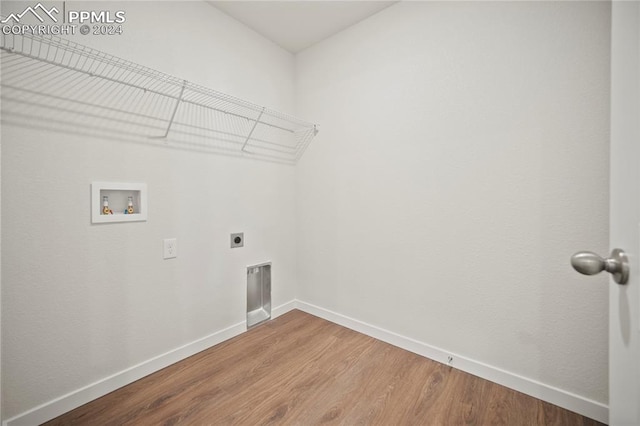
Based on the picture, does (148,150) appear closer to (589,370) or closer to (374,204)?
(374,204)

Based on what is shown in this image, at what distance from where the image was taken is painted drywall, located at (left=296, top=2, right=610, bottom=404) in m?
1.33

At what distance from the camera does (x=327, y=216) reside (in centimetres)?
239

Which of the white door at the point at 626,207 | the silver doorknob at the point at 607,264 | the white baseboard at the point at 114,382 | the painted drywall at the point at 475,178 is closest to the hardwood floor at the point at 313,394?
the white baseboard at the point at 114,382

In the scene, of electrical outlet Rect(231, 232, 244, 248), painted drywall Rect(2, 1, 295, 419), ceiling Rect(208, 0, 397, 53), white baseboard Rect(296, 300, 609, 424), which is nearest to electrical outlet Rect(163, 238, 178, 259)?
A: painted drywall Rect(2, 1, 295, 419)

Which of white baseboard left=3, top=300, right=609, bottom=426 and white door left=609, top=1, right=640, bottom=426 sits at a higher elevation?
white door left=609, top=1, right=640, bottom=426

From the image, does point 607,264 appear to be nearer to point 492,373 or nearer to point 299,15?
point 492,373

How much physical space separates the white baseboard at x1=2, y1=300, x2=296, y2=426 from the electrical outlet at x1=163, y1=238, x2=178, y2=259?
0.63 m

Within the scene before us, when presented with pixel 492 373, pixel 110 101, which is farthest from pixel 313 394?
pixel 110 101

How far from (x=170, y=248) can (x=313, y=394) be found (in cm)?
124

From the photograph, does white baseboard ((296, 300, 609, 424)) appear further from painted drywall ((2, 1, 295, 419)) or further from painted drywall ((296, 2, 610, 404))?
painted drywall ((2, 1, 295, 419))

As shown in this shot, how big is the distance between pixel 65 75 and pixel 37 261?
0.92m

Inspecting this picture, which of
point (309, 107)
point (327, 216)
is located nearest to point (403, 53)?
point (309, 107)
